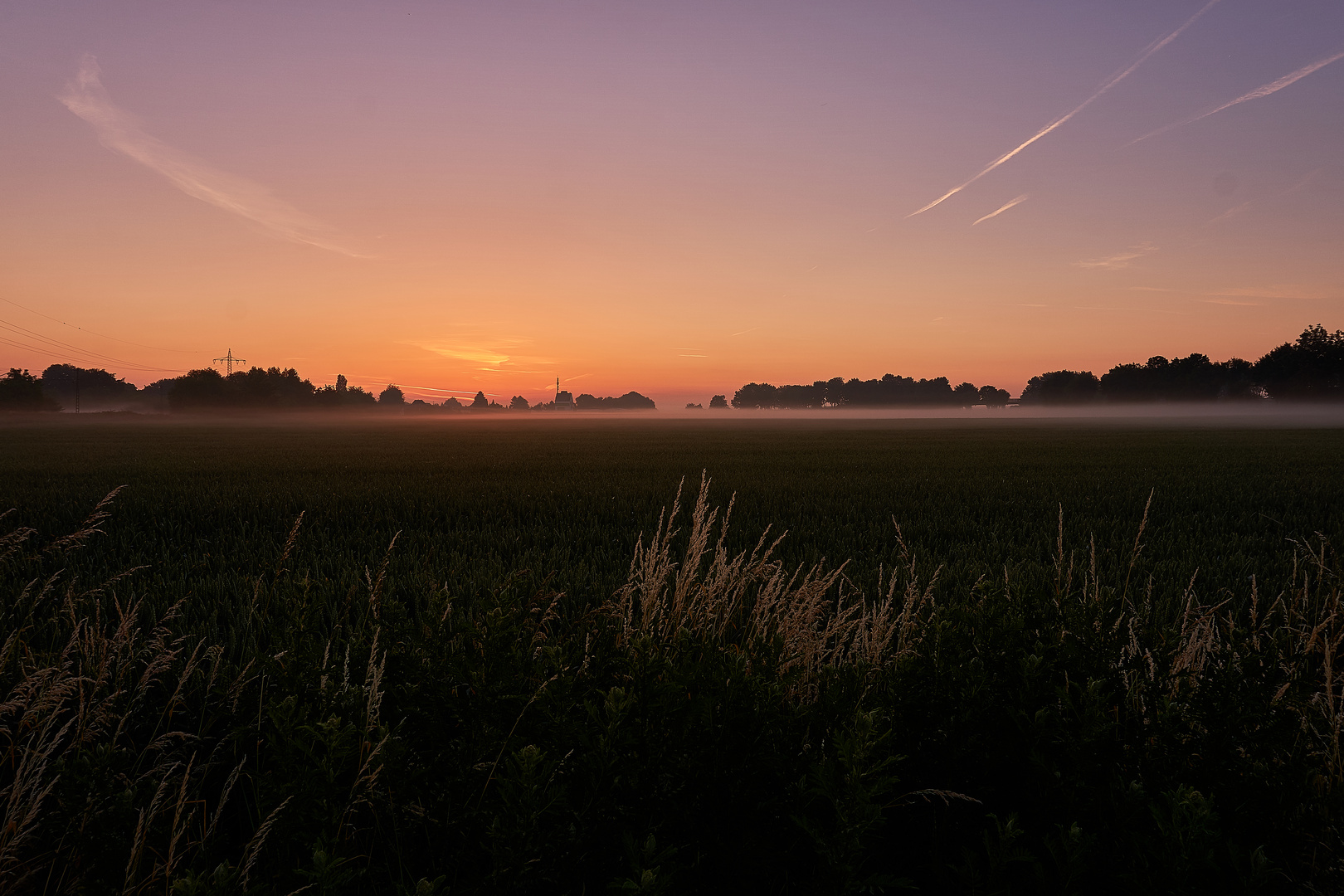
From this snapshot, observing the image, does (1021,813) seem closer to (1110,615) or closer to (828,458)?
(1110,615)

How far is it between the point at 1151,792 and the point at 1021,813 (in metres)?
0.43

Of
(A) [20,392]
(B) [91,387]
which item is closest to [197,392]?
(A) [20,392]

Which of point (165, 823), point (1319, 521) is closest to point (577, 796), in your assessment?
point (165, 823)

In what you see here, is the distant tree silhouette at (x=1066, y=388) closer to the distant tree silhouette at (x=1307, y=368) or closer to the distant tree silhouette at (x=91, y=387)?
the distant tree silhouette at (x=1307, y=368)

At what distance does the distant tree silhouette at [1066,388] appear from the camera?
172 meters

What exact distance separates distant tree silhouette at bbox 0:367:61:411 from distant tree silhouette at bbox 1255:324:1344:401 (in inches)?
9129

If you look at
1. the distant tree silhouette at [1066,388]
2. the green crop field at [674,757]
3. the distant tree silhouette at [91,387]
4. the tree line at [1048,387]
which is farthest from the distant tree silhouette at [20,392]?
the distant tree silhouette at [1066,388]

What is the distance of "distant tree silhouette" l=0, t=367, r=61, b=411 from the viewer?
10538cm

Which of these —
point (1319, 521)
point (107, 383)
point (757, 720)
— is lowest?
point (1319, 521)

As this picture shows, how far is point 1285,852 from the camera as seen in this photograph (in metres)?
1.87

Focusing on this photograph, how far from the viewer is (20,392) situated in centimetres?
10719

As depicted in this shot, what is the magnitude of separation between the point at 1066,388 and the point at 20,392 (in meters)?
231

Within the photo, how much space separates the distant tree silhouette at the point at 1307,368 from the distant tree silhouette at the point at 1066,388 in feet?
135

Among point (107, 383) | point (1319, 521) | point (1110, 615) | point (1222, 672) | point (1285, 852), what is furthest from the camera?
point (107, 383)
